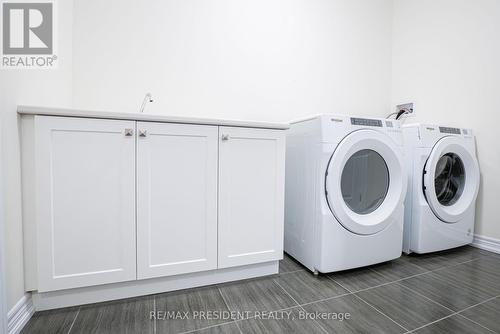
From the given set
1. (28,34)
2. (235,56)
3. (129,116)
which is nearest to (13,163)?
(129,116)

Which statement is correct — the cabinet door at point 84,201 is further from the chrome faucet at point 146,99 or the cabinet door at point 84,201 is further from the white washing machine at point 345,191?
the white washing machine at point 345,191

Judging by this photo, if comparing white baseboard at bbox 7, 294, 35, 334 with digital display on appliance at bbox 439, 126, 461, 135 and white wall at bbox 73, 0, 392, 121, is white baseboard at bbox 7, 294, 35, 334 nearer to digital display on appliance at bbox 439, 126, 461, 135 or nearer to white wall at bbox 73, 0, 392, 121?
white wall at bbox 73, 0, 392, 121

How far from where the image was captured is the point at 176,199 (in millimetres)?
1148

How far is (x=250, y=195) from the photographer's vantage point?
1283mm

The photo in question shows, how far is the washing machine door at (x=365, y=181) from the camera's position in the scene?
1309 millimetres

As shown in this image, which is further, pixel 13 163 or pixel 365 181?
pixel 365 181

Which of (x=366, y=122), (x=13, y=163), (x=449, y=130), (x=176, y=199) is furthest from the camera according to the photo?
(x=449, y=130)

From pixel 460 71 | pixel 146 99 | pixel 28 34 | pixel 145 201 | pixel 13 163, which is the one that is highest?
pixel 460 71

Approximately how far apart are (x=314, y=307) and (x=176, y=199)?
810mm

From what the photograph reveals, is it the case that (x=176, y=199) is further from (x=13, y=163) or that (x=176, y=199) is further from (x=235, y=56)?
(x=235, y=56)

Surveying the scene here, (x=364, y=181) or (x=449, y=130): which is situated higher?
(x=449, y=130)

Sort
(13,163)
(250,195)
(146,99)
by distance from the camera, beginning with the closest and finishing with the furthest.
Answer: (13,163), (250,195), (146,99)

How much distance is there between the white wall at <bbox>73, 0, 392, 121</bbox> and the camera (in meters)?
1.56

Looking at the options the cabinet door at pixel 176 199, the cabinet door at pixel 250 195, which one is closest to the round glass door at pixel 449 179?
the cabinet door at pixel 250 195
